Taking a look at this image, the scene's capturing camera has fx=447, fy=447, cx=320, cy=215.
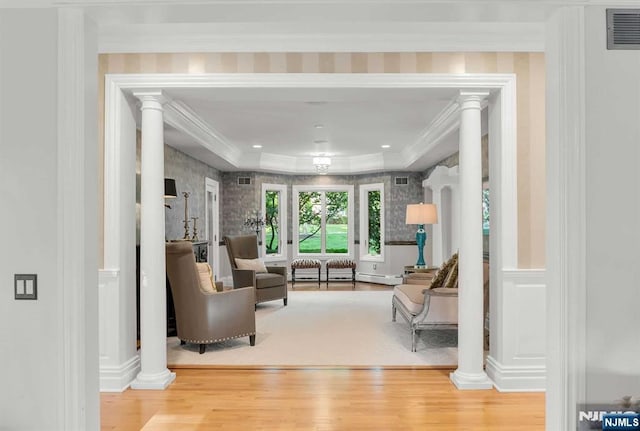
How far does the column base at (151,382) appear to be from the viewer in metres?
3.54

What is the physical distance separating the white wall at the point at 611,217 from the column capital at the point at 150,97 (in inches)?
119

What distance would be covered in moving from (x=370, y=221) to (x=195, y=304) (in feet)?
20.3

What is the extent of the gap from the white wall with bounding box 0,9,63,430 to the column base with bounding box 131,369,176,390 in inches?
67.9

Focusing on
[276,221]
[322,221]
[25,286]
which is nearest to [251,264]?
[276,221]

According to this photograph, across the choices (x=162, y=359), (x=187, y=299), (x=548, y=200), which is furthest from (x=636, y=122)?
(x=187, y=299)

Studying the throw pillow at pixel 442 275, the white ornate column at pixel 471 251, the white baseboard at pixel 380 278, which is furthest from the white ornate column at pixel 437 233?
the white ornate column at pixel 471 251

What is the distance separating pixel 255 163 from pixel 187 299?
4976 millimetres

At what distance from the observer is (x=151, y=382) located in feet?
11.6

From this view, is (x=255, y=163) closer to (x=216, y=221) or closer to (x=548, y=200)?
(x=216, y=221)

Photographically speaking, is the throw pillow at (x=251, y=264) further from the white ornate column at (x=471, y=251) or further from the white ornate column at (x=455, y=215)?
the white ornate column at (x=471, y=251)

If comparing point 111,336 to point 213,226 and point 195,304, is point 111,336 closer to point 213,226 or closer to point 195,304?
point 195,304

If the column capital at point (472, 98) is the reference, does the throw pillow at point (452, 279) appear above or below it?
below

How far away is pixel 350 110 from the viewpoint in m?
5.57

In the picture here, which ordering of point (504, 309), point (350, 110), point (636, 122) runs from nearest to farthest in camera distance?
point (636, 122), point (504, 309), point (350, 110)
